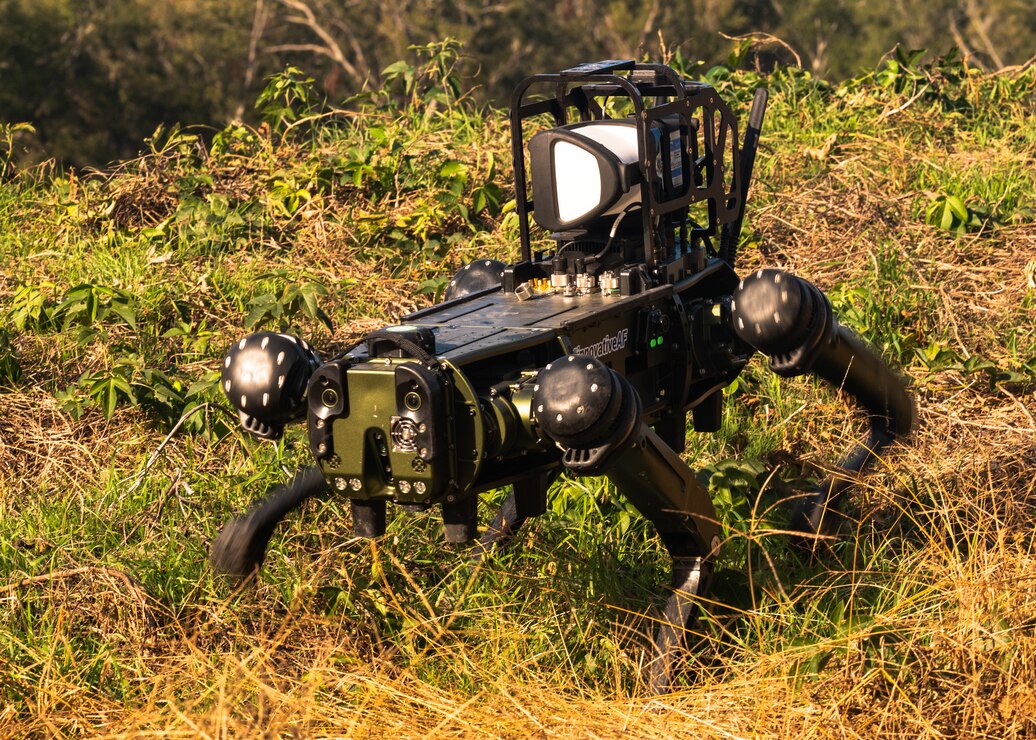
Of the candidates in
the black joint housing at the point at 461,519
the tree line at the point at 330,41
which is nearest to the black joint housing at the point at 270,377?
the black joint housing at the point at 461,519

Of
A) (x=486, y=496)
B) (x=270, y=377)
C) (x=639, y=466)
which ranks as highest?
(x=270, y=377)

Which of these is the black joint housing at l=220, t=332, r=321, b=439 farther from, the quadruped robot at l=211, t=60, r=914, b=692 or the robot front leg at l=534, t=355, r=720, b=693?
the robot front leg at l=534, t=355, r=720, b=693

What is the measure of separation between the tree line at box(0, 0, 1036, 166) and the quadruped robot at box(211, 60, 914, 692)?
16.6m

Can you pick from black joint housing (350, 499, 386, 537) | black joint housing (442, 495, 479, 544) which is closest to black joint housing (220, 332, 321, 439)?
black joint housing (350, 499, 386, 537)

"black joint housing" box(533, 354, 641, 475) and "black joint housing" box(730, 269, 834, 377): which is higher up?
"black joint housing" box(730, 269, 834, 377)

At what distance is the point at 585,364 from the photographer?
3744 millimetres

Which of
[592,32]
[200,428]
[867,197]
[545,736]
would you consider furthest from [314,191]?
[592,32]

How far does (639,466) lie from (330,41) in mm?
22299

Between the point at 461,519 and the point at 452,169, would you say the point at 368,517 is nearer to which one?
the point at 461,519

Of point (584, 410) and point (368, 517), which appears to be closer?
point (584, 410)

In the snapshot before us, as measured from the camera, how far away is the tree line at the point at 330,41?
22781 millimetres

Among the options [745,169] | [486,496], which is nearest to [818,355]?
[745,169]

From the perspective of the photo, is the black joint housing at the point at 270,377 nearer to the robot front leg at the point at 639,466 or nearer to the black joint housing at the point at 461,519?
the black joint housing at the point at 461,519

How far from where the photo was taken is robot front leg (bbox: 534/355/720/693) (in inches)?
146
